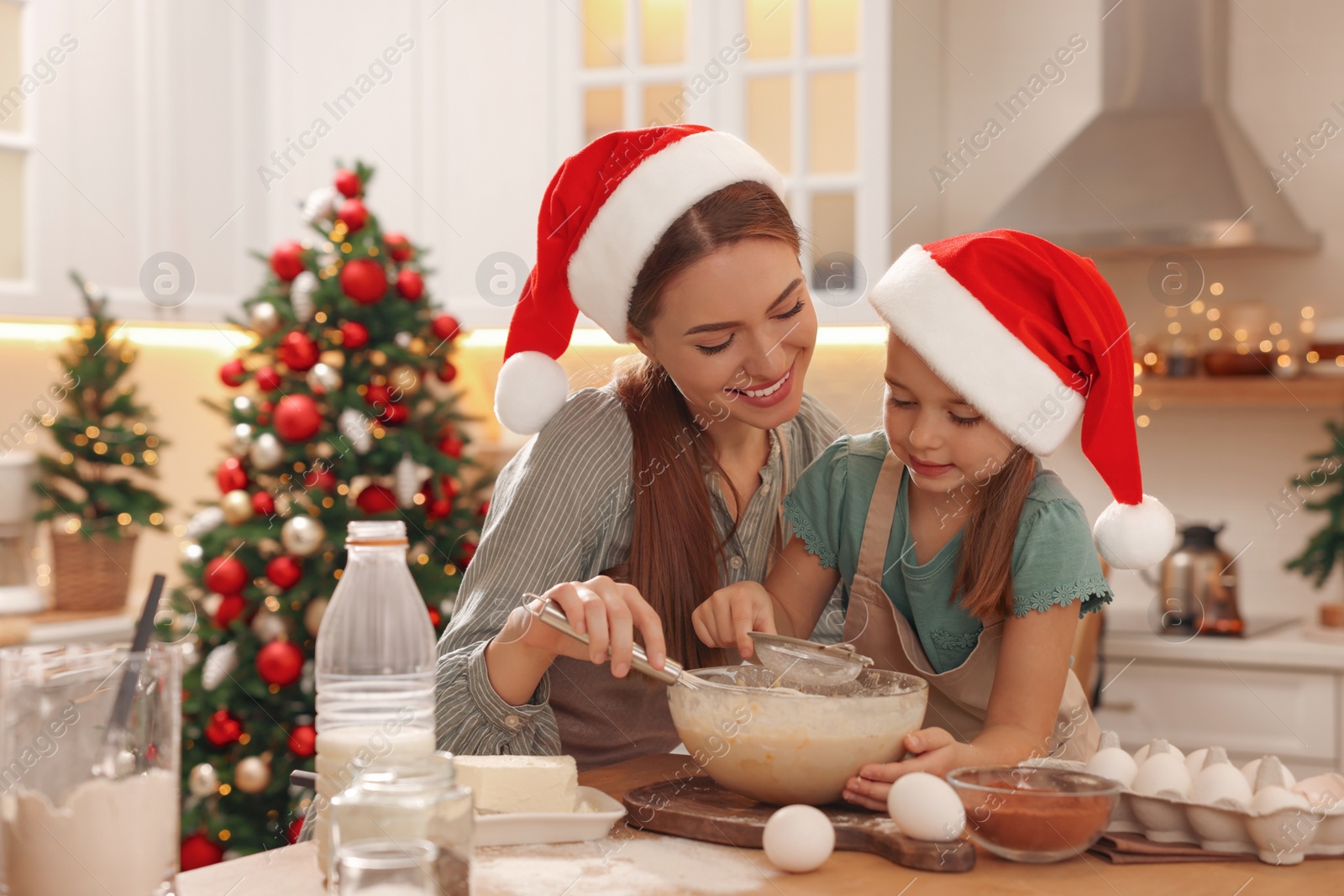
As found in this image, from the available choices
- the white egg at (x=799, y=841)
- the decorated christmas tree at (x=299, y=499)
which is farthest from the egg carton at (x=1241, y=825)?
the decorated christmas tree at (x=299, y=499)

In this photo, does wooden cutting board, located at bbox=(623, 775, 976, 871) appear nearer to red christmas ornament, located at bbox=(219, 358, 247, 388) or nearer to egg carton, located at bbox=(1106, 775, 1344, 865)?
egg carton, located at bbox=(1106, 775, 1344, 865)

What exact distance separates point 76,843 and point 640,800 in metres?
0.41

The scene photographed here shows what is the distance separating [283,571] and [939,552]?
1716mm

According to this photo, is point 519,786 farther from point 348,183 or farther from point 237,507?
point 348,183

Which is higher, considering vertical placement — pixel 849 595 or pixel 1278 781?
pixel 849 595

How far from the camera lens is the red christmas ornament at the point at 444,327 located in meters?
2.79

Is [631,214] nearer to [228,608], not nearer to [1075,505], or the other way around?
[1075,505]

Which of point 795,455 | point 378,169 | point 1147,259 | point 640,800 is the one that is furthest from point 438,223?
point 640,800

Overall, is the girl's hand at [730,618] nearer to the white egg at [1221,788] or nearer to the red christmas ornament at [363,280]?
the white egg at [1221,788]

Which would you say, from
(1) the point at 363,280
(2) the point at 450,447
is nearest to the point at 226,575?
(2) the point at 450,447

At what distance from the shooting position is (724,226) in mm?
1395

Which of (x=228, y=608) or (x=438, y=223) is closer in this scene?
(x=228, y=608)

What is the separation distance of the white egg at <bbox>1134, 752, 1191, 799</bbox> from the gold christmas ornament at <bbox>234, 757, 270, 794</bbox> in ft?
6.82

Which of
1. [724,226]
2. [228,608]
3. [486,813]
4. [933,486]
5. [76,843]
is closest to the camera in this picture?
[76,843]
